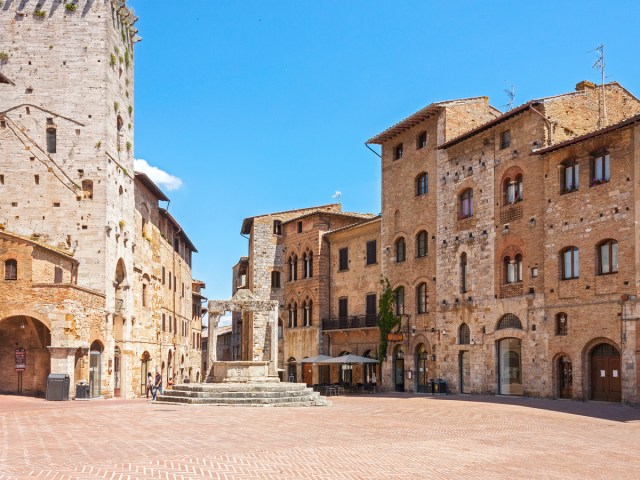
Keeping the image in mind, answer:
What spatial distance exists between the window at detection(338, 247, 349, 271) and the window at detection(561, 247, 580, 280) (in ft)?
58.7

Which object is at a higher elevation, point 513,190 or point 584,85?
point 584,85

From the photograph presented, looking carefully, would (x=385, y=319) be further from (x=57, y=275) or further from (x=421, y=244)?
(x=57, y=275)

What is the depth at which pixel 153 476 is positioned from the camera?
35.4 ft

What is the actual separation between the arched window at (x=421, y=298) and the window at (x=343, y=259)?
7833mm

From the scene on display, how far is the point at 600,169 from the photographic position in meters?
28.3

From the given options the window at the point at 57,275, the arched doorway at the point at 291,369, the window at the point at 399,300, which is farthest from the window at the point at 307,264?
the window at the point at 57,275

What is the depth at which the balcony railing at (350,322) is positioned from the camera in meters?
41.6

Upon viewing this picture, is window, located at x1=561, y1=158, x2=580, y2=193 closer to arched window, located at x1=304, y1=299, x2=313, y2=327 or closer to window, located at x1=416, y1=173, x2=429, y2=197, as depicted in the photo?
window, located at x1=416, y1=173, x2=429, y2=197

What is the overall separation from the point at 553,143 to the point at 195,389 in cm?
1703

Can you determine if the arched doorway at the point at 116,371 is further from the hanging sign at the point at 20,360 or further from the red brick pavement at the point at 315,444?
the red brick pavement at the point at 315,444

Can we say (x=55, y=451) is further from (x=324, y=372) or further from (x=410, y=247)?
(x=324, y=372)

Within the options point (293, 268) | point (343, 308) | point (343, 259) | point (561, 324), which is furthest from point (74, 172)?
point (561, 324)

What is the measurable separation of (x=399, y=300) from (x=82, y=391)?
16.9m

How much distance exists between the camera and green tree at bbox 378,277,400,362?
3950 cm
